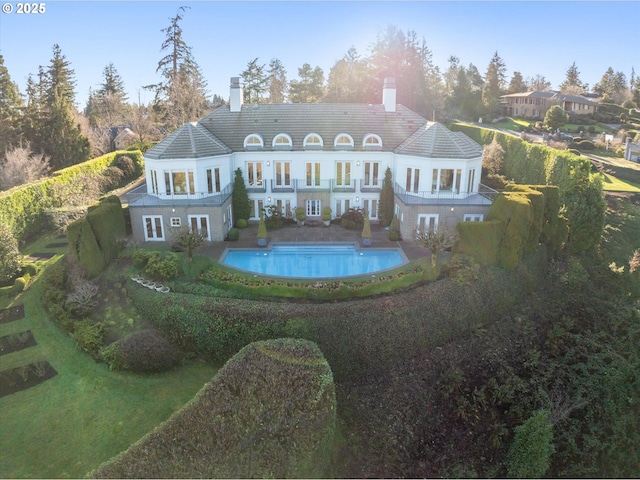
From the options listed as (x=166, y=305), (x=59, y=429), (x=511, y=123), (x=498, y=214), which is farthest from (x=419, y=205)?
(x=511, y=123)

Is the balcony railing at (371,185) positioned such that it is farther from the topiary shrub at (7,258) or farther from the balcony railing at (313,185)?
the topiary shrub at (7,258)

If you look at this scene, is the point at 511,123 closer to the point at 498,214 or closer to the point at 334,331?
the point at 498,214

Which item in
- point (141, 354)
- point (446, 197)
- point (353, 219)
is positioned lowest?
point (141, 354)

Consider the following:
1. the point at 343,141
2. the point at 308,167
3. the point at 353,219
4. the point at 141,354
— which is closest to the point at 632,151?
the point at 343,141

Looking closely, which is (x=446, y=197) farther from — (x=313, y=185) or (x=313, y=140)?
(x=313, y=140)

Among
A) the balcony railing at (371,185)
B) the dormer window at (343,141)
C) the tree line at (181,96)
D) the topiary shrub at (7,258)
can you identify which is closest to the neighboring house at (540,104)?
the tree line at (181,96)

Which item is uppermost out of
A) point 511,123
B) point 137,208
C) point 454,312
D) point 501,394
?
point 511,123
